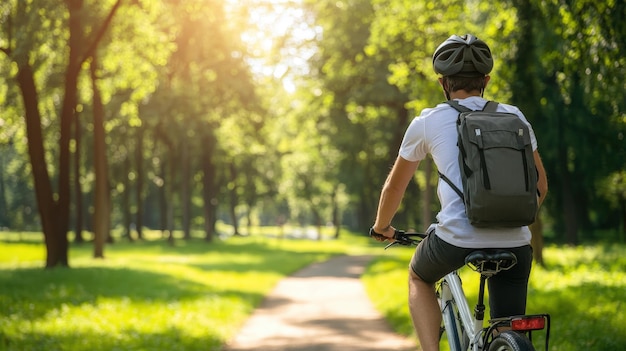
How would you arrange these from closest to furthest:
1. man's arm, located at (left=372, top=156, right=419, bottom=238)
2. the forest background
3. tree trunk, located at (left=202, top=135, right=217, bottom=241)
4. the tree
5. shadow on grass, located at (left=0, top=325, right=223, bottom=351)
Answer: man's arm, located at (left=372, top=156, right=419, bottom=238) → shadow on grass, located at (left=0, top=325, right=223, bottom=351) → the forest background → the tree → tree trunk, located at (left=202, top=135, right=217, bottom=241)

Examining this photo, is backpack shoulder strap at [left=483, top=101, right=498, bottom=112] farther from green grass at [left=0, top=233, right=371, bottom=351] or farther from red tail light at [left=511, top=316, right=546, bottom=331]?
green grass at [left=0, top=233, right=371, bottom=351]

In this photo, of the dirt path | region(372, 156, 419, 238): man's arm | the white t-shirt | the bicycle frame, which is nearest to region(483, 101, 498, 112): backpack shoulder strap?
the white t-shirt

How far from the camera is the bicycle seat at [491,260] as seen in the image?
3336 millimetres

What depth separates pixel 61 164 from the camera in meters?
19.7

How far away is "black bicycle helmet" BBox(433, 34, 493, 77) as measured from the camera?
140 inches

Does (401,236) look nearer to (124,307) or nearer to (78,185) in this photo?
(124,307)

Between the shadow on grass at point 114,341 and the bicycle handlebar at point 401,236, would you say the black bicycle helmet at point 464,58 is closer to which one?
the bicycle handlebar at point 401,236

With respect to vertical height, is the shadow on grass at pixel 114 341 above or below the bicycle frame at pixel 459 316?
below

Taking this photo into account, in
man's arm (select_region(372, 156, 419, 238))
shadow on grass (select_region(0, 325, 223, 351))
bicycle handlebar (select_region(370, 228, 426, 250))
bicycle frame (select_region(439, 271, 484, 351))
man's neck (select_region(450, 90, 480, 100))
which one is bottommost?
shadow on grass (select_region(0, 325, 223, 351))

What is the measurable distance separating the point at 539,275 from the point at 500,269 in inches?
514

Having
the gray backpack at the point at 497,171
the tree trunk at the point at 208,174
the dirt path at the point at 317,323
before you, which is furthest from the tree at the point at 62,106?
the tree trunk at the point at 208,174

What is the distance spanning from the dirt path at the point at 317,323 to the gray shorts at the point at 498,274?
18.3ft

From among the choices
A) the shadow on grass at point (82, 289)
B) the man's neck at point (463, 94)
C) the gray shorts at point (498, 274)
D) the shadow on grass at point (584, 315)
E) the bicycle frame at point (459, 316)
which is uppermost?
the man's neck at point (463, 94)

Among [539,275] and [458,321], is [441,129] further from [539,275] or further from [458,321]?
[539,275]
